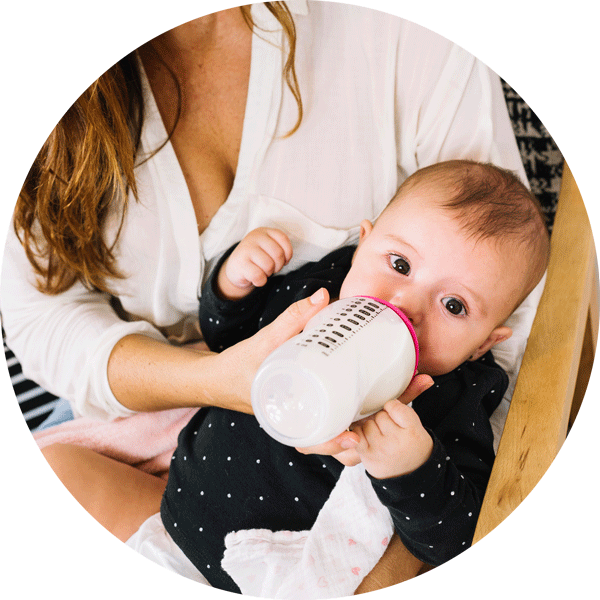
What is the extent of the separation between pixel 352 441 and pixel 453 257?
0.79ft

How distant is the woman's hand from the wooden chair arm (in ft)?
0.45

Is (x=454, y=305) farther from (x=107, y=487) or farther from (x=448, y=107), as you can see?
(x=107, y=487)

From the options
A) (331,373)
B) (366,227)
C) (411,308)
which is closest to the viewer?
(331,373)

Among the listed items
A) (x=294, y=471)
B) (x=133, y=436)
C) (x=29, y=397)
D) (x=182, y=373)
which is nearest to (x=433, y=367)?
(x=294, y=471)

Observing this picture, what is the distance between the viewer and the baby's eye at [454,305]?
69 cm

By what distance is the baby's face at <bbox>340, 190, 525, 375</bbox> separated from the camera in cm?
68

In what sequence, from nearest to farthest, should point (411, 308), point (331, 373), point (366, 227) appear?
point (331, 373) → point (411, 308) → point (366, 227)

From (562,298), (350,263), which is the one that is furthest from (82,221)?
(562,298)

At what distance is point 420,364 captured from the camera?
2.35ft

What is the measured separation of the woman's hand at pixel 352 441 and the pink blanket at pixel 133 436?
0.28m

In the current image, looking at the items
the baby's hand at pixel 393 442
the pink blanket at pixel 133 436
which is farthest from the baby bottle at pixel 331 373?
the pink blanket at pixel 133 436

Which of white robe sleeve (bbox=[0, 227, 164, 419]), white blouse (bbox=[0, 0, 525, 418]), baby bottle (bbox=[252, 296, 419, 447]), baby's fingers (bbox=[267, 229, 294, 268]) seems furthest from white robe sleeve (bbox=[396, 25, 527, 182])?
white robe sleeve (bbox=[0, 227, 164, 419])

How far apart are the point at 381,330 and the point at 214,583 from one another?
0.44 m

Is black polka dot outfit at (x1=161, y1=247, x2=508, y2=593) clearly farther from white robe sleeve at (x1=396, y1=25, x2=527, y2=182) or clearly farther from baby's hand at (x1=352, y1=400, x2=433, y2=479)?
white robe sleeve at (x1=396, y1=25, x2=527, y2=182)
